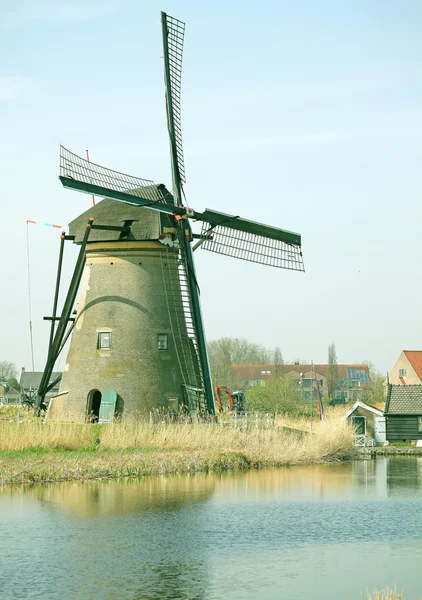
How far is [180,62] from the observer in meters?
27.0

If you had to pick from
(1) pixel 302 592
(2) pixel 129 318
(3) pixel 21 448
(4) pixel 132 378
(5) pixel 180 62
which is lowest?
(1) pixel 302 592

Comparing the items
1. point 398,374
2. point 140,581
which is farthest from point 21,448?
point 398,374

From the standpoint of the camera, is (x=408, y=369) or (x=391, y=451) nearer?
(x=391, y=451)

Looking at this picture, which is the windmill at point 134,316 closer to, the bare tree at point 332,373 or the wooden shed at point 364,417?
the wooden shed at point 364,417

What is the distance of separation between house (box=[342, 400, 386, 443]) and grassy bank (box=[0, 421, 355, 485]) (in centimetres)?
918

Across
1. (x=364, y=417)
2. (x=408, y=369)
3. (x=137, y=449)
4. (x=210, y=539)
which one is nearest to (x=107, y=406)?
(x=137, y=449)

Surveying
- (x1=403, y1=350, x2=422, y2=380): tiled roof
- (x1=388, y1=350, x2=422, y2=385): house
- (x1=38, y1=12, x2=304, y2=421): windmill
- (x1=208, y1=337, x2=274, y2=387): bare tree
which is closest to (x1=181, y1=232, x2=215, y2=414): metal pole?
(x1=38, y1=12, x2=304, y2=421): windmill

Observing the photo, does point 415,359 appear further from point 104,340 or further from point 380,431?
point 104,340

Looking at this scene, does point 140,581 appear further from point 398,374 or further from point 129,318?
point 398,374

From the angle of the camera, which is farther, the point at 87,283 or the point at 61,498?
the point at 87,283

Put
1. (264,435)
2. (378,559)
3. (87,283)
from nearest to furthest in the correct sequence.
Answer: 1. (378,559)
2. (264,435)
3. (87,283)

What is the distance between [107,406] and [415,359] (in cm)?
3362

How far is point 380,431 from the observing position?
111 feet

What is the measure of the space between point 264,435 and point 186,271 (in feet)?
15.3
